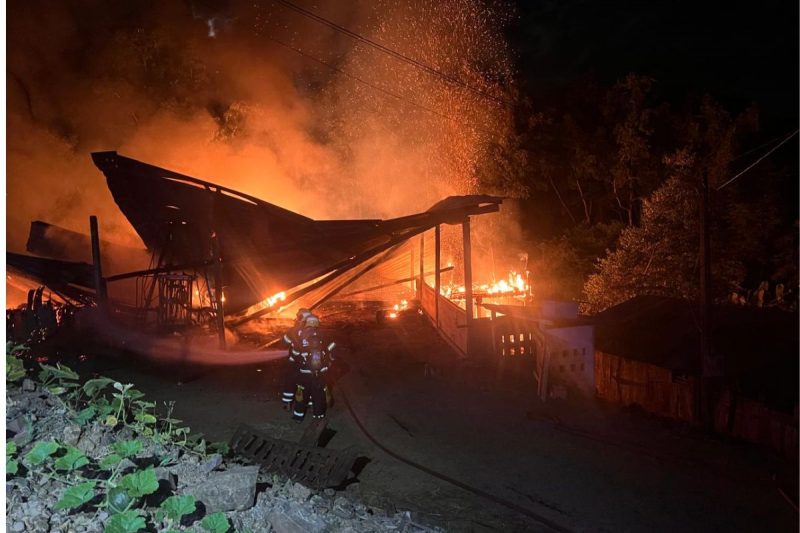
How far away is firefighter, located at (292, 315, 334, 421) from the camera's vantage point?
859 cm

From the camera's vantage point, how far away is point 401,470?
272 inches

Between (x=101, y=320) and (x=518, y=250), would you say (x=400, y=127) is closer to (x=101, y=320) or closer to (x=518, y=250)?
(x=518, y=250)

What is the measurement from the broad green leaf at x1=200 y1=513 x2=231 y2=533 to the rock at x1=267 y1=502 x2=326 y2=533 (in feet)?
1.60

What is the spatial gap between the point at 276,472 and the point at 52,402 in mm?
2615

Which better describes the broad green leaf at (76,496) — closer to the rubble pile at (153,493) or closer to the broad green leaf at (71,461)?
the rubble pile at (153,493)

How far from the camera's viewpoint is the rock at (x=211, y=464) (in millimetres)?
5410

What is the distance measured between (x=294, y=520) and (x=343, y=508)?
0.90 m

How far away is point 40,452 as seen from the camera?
468 cm

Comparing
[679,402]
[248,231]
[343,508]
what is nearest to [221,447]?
[343,508]

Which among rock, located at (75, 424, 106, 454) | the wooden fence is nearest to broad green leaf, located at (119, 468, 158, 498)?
rock, located at (75, 424, 106, 454)

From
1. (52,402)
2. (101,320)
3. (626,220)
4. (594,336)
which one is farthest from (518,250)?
(52,402)

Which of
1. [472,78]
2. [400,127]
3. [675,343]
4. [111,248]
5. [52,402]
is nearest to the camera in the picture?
[52,402]

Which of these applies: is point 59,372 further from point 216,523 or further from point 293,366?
point 293,366

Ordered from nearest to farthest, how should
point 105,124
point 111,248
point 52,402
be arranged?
point 52,402 → point 111,248 → point 105,124
